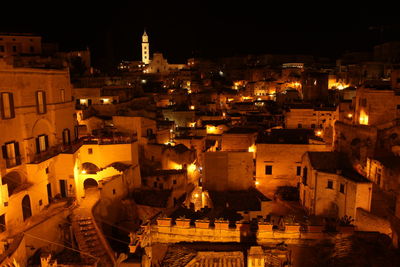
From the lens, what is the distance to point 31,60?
34938 mm

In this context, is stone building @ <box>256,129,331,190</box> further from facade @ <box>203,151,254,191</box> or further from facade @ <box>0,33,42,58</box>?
facade @ <box>0,33,42,58</box>

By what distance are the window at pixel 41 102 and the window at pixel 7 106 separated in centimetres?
198

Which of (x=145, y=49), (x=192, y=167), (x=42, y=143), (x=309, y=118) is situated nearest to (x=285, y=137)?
(x=192, y=167)

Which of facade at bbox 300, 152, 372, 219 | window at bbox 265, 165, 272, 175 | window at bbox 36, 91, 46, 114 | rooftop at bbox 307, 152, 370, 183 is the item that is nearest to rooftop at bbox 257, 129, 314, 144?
window at bbox 265, 165, 272, 175

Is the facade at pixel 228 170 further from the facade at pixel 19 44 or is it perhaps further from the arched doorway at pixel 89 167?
the facade at pixel 19 44

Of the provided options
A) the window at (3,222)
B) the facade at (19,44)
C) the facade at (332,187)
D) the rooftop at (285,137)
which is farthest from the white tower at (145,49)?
the window at (3,222)

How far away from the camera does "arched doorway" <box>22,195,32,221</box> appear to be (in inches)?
709

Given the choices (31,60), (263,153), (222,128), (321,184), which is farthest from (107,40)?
(321,184)

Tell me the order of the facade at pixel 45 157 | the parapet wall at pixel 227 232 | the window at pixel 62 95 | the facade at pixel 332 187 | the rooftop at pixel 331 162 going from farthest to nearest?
the window at pixel 62 95, the rooftop at pixel 331 162, the facade at pixel 332 187, the facade at pixel 45 157, the parapet wall at pixel 227 232

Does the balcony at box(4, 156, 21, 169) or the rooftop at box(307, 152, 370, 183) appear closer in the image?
the balcony at box(4, 156, 21, 169)

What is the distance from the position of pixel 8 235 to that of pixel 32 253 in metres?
1.39

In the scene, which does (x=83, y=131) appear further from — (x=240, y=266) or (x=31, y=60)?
(x=240, y=266)

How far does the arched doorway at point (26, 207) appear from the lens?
18.0 metres

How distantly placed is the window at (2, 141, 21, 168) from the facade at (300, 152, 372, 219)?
17.1 metres
